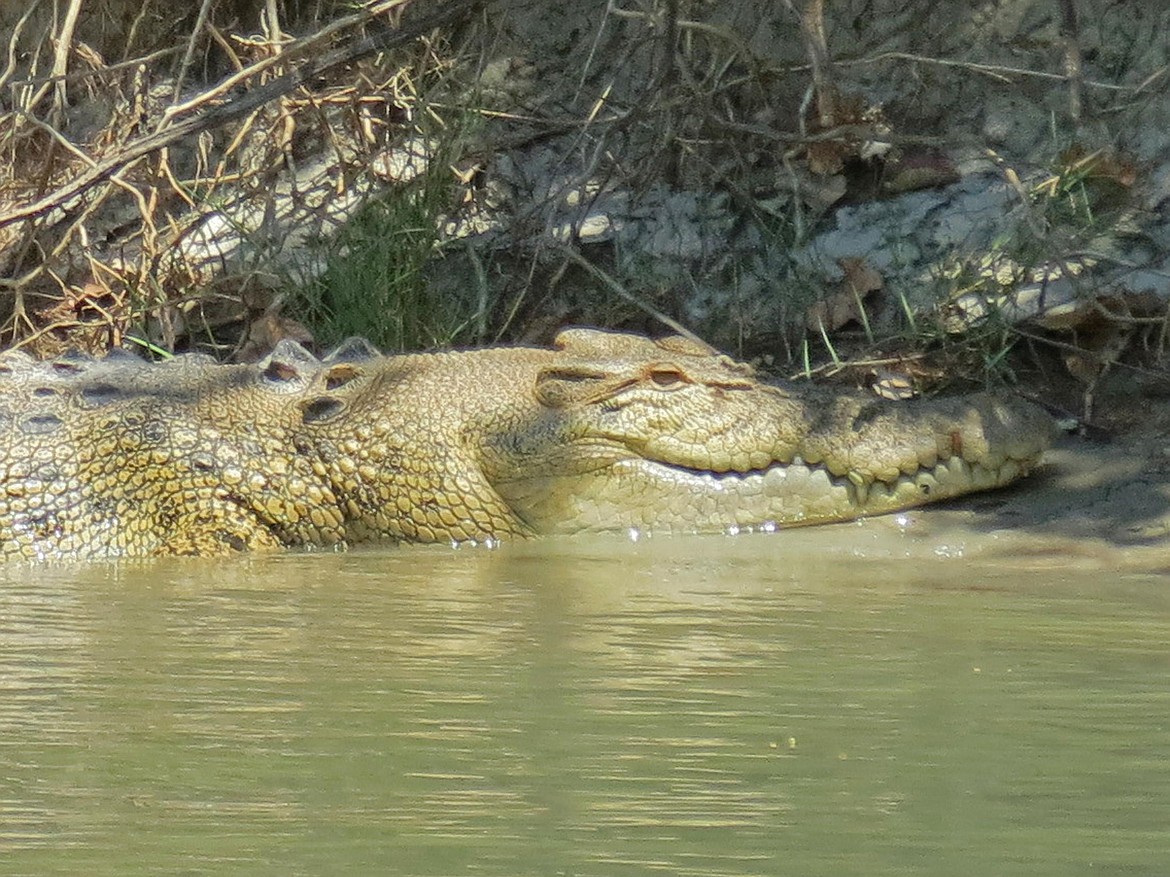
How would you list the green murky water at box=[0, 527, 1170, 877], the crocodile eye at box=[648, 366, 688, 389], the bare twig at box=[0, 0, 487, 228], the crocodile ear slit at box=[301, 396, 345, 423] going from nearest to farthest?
the green murky water at box=[0, 527, 1170, 877] → the crocodile eye at box=[648, 366, 688, 389] → the crocodile ear slit at box=[301, 396, 345, 423] → the bare twig at box=[0, 0, 487, 228]

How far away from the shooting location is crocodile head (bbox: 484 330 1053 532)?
550cm

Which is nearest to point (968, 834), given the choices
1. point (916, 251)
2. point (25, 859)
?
point (25, 859)

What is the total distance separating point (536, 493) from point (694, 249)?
1523 mm

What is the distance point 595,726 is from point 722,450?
2.76 meters

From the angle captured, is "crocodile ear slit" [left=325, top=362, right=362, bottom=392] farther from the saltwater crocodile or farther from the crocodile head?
the crocodile head

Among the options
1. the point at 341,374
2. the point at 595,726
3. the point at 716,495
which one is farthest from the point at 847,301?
the point at 595,726

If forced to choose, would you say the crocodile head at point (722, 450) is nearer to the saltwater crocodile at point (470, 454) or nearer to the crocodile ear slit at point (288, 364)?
the saltwater crocodile at point (470, 454)

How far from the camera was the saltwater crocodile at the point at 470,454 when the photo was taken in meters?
5.57

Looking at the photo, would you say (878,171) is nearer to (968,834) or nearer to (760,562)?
(760,562)

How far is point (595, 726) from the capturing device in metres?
2.94

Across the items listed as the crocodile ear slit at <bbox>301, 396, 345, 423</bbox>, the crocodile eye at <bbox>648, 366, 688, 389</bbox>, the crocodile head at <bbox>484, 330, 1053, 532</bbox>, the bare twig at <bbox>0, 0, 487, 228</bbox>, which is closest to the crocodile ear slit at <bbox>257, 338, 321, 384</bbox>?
the crocodile ear slit at <bbox>301, 396, 345, 423</bbox>

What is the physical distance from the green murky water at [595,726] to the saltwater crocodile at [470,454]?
0.80 m

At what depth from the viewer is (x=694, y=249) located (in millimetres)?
6883

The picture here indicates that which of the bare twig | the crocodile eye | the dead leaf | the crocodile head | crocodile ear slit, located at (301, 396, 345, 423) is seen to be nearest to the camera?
the crocodile head
